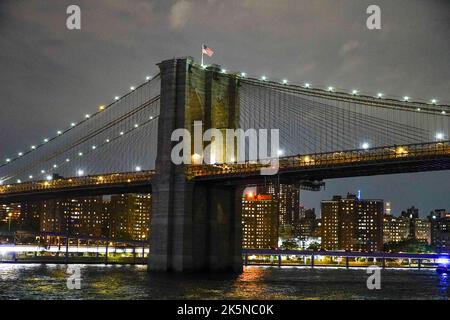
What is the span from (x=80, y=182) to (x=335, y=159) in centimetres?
4060

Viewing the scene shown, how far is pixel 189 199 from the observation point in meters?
80.0

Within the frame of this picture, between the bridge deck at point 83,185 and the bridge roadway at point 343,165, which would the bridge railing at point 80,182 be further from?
the bridge roadway at point 343,165

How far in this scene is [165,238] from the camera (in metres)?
78.6

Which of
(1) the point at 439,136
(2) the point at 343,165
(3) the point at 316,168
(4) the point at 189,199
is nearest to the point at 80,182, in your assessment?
(4) the point at 189,199

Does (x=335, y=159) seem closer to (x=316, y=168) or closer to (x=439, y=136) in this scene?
(x=316, y=168)

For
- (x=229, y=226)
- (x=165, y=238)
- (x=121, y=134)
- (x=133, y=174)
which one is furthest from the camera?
(x=121, y=134)

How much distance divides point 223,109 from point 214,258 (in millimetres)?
17863

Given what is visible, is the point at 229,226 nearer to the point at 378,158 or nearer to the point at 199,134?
the point at 199,134

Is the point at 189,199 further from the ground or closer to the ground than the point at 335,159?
closer to the ground

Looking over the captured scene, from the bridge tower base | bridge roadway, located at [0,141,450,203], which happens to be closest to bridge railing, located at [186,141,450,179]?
bridge roadway, located at [0,141,450,203]

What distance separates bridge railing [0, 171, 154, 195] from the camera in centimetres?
8986

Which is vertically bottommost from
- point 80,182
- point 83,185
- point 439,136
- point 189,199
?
point 189,199

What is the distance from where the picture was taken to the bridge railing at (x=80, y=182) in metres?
89.9
